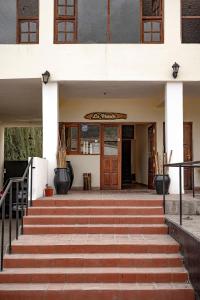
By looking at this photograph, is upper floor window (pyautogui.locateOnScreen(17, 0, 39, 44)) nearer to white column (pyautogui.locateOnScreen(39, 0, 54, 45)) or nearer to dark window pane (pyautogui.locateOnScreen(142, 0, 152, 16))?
white column (pyautogui.locateOnScreen(39, 0, 54, 45))

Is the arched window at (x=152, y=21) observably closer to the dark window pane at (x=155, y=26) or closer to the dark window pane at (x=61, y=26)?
the dark window pane at (x=155, y=26)

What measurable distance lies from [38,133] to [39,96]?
42.3ft

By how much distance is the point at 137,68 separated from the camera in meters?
9.60

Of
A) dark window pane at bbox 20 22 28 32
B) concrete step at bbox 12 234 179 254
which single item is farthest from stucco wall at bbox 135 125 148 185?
concrete step at bbox 12 234 179 254

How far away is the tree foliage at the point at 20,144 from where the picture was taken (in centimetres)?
2344

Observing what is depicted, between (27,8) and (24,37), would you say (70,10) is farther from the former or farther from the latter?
(24,37)

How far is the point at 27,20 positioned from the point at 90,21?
160cm

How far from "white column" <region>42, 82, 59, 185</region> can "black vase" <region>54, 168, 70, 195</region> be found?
0.41 metres

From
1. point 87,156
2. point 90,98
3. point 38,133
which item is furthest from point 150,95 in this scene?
point 38,133

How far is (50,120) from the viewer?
31.6 feet

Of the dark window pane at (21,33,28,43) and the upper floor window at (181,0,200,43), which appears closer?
the dark window pane at (21,33,28,43)

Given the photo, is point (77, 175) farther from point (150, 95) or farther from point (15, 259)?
point (15, 259)

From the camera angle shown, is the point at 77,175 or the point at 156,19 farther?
the point at 77,175

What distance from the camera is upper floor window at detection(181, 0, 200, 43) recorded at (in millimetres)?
9992
